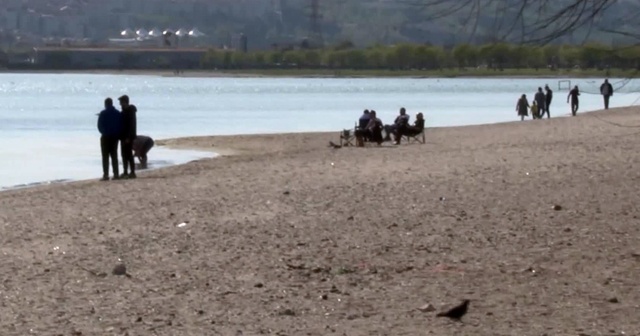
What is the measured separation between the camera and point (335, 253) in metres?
12.1

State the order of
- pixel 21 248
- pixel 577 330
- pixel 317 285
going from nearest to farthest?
pixel 577 330, pixel 317 285, pixel 21 248

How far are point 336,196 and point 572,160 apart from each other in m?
5.83

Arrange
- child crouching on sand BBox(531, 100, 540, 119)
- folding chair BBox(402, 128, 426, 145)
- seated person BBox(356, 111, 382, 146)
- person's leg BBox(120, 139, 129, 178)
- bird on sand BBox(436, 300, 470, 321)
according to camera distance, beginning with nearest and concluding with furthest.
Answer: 1. bird on sand BBox(436, 300, 470, 321)
2. person's leg BBox(120, 139, 129, 178)
3. seated person BBox(356, 111, 382, 146)
4. folding chair BBox(402, 128, 426, 145)
5. child crouching on sand BBox(531, 100, 540, 119)

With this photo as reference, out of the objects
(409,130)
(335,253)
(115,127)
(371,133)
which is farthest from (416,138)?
(335,253)

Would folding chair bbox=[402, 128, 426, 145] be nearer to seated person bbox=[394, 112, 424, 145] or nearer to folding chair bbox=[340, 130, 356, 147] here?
seated person bbox=[394, 112, 424, 145]

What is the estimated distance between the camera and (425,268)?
11281 millimetres

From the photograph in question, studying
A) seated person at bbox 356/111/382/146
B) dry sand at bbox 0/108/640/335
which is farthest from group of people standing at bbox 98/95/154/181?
seated person at bbox 356/111/382/146

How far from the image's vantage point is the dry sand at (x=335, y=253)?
9547 mm

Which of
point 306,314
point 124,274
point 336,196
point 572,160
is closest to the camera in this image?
point 306,314

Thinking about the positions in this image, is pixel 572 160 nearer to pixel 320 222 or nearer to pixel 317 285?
pixel 320 222

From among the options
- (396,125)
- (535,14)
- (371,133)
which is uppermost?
(535,14)

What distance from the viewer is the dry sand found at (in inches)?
376

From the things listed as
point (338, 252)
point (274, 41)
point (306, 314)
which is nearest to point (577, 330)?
point (306, 314)

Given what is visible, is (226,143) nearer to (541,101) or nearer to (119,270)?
(541,101)
